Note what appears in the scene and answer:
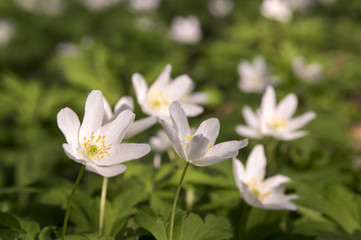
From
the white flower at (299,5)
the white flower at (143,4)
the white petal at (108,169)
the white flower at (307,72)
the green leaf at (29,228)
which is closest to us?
the white petal at (108,169)

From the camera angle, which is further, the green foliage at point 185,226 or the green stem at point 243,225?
the green stem at point 243,225

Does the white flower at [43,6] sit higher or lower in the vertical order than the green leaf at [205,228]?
lower

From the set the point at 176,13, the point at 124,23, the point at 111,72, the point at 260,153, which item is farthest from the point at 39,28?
the point at 260,153

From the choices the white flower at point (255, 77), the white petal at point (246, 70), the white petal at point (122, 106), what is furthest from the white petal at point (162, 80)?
the white petal at point (246, 70)

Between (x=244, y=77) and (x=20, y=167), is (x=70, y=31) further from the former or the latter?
(x=20, y=167)

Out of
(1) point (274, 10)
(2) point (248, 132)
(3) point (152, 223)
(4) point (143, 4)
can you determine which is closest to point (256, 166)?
(2) point (248, 132)

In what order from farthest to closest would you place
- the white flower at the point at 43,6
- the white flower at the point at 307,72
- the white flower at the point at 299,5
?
the white flower at the point at 43,6 < the white flower at the point at 299,5 < the white flower at the point at 307,72

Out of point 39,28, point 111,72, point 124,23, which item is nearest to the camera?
point 111,72

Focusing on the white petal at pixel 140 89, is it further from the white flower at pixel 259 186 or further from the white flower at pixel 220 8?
the white flower at pixel 220 8
